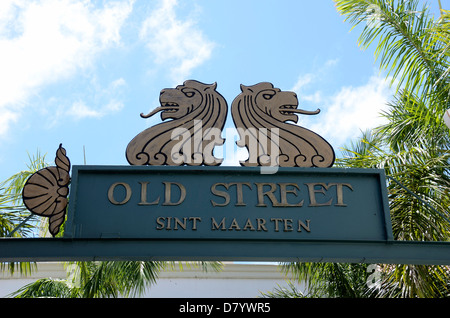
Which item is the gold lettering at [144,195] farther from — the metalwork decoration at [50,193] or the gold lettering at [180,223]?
the metalwork decoration at [50,193]

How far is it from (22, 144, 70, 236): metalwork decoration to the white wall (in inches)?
351

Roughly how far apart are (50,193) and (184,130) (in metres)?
1.13

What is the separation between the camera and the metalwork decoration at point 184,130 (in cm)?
461

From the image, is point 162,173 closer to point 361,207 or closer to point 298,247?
point 298,247

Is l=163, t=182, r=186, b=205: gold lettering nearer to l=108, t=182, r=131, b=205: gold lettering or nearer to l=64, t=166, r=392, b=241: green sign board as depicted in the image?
l=64, t=166, r=392, b=241: green sign board

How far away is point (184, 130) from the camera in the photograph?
15.6ft

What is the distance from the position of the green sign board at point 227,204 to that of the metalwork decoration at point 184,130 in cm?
12

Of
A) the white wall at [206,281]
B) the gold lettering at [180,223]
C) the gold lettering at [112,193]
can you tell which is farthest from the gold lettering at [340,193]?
the white wall at [206,281]

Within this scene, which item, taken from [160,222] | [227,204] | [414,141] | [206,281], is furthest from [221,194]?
[206,281]

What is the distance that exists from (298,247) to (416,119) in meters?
4.66

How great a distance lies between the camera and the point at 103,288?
31.1ft

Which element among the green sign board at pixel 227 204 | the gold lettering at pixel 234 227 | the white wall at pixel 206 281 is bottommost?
the gold lettering at pixel 234 227

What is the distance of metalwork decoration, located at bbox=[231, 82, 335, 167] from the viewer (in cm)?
465
